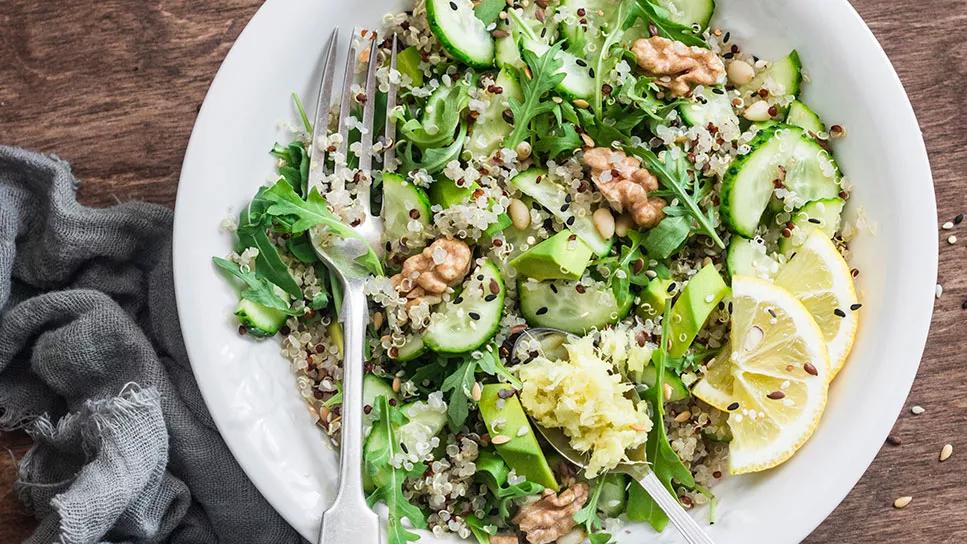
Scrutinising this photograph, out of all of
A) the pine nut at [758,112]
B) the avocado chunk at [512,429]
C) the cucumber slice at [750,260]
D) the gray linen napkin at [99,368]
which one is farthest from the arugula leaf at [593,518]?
the pine nut at [758,112]

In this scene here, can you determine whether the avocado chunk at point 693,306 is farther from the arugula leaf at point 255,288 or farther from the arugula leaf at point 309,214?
the arugula leaf at point 255,288

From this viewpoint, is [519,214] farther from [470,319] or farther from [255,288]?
[255,288]

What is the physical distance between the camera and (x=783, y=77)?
2.17 meters

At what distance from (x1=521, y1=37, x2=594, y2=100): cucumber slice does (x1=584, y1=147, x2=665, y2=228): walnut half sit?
14cm

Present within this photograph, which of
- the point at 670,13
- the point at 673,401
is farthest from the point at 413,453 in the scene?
the point at 670,13

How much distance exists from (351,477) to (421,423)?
20 cm

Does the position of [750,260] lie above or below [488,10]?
below

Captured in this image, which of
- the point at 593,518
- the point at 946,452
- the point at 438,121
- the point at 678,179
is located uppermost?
the point at 438,121

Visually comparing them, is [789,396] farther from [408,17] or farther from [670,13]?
[408,17]

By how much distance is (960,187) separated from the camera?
246 centimetres

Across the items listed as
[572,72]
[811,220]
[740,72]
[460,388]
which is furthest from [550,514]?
[740,72]

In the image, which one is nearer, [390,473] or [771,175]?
[390,473]

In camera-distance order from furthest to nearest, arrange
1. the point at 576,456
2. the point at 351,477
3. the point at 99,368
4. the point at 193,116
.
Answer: the point at 193,116
the point at 99,368
the point at 576,456
the point at 351,477

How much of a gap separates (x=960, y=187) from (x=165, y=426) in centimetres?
215
